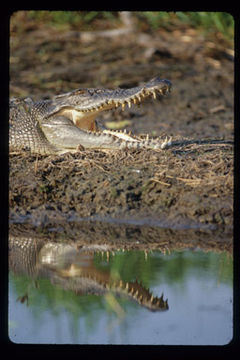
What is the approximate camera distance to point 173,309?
387cm

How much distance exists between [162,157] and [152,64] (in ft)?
17.9

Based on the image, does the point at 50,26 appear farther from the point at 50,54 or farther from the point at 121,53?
the point at 121,53

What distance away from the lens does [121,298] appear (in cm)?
406

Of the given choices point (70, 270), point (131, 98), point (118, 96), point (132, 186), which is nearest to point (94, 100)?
point (118, 96)

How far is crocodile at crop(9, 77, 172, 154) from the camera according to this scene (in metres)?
6.27

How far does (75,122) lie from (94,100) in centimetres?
39

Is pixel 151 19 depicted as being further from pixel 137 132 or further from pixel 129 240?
pixel 129 240

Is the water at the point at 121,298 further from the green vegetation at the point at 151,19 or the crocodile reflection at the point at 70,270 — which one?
the green vegetation at the point at 151,19

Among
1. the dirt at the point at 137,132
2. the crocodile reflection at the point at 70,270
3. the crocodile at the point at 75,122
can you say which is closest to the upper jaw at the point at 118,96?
the crocodile at the point at 75,122

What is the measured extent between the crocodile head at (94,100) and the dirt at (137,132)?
497 millimetres

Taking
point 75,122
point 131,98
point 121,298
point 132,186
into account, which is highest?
point 131,98

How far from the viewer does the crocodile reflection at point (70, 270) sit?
4.12 m

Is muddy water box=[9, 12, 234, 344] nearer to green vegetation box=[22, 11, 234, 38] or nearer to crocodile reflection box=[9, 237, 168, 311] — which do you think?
crocodile reflection box=[9, 237, 168, 311]
